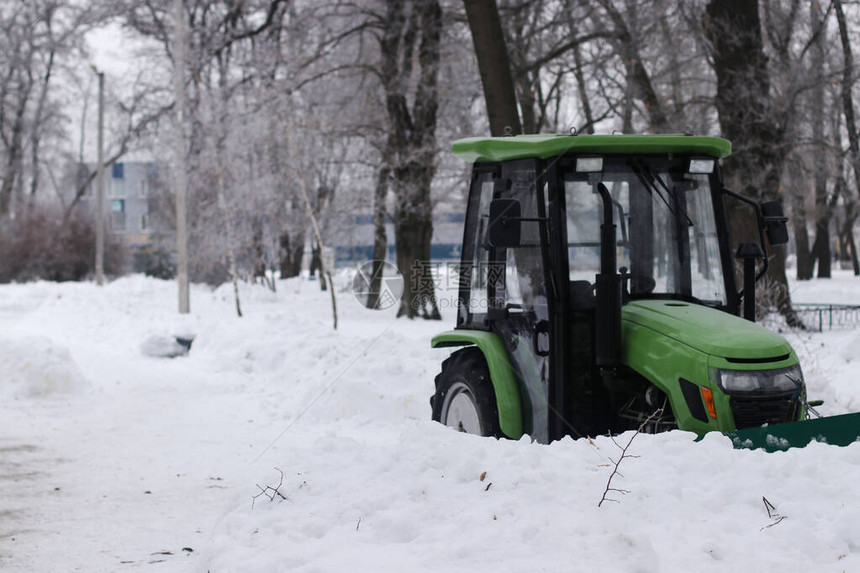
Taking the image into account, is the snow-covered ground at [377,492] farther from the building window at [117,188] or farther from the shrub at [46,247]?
the building window at [117,188]

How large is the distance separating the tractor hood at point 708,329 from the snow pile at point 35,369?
8173 mm

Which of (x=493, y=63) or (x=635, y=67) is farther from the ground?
(x=635, y=67)

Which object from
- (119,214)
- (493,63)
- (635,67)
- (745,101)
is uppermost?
(119,214)

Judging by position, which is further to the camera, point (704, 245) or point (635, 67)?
point (635, 67)

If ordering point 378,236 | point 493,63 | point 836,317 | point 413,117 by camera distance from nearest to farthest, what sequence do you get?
point 493,63, point 413,117, point 836,317, point 378,236

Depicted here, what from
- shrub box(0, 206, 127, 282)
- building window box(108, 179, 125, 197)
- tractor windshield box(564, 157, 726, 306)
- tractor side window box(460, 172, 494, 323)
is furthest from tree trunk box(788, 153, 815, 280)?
building window box(108, 179, 125, 197)

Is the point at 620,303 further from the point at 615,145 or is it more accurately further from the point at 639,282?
the point at 615,145

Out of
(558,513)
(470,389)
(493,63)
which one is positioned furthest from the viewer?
(493,63)

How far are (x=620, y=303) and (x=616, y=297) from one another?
0.22 feet

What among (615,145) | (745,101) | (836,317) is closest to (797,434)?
(615,145)

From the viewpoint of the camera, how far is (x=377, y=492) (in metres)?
4.64

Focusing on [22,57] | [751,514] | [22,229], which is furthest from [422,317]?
[22,57]

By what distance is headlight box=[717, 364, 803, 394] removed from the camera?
15.5ft

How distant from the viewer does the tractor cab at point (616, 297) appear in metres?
4.89
